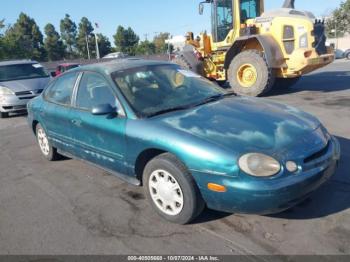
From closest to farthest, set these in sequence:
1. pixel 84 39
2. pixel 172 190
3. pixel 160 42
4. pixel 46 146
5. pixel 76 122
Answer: pixel 172 190 < pixel 76 122 < pixel 46 146 < pixel 84 39 < pixel 160 42

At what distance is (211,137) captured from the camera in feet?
10.7

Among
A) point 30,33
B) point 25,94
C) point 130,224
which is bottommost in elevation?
point 130,224

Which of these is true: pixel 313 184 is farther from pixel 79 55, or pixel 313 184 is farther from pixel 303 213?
pixel 79 55

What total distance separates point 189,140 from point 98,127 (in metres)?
1.36

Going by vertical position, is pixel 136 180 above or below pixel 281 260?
above

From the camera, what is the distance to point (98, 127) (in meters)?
4.20

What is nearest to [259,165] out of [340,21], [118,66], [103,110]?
[103,110]

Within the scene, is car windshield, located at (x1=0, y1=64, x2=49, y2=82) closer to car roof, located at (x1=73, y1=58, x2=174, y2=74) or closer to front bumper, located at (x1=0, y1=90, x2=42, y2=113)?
front bumper, located at (x1=0, y1=90, x2=42, y2=113)

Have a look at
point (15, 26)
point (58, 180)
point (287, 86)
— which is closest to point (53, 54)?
point (15, 26)

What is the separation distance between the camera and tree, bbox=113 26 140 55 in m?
72.2

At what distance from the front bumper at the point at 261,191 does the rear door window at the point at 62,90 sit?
2.53 metres

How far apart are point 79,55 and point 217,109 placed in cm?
7221

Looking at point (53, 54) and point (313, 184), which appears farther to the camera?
point (53, 54)

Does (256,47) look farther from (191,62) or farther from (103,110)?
(103,110)
